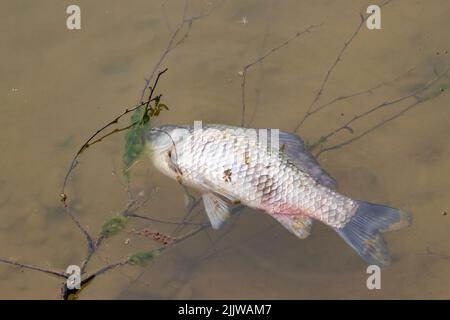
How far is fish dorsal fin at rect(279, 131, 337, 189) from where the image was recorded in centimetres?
303

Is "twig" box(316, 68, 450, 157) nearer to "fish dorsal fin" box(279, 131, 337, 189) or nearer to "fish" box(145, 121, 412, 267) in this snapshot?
"fish dorsal fin" box(279, 131, 337, 189)

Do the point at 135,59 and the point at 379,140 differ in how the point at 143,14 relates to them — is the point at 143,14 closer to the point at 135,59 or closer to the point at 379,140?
the point at 135,59

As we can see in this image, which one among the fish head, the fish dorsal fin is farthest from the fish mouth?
the fish dorsal fin

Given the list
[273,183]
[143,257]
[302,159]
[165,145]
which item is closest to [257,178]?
[273,183]

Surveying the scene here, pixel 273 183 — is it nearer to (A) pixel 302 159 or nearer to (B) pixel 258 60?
(A) pixel 302 159

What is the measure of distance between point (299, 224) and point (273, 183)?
0.84 feet

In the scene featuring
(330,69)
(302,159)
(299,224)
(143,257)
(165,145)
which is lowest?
(143,257)

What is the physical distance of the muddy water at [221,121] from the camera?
3.44 m

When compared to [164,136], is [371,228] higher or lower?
lower

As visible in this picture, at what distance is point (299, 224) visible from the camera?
118 inches

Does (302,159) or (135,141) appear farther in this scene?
(135,141)
